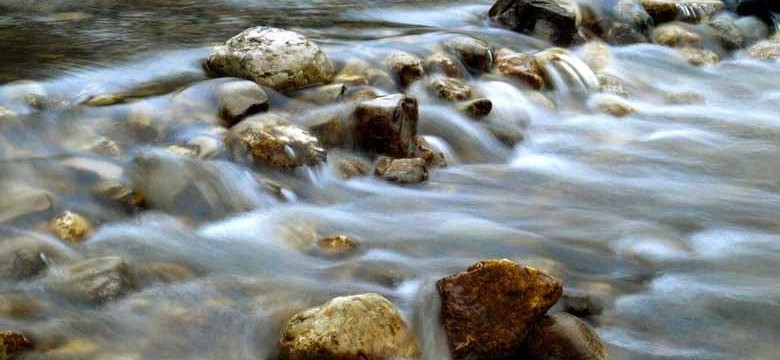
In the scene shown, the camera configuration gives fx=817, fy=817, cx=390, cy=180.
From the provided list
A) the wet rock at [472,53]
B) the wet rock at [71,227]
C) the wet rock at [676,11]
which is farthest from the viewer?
the wet rock at [676,11]

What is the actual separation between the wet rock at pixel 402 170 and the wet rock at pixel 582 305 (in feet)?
5.31

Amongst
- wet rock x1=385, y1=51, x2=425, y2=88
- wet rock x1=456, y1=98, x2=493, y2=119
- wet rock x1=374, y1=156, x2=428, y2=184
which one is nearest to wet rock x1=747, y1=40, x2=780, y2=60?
wet rock x1=456, y1=98, x2=493, y2=119

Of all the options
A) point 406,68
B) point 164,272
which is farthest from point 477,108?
point 164,272

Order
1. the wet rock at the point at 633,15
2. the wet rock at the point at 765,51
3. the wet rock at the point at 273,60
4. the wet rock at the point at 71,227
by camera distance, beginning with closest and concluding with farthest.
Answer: the wet rock at the point at 71,227
the wet rock at the point at 273,60
the wet rock at the point at 633,15
the wet rock at the point at 765,51

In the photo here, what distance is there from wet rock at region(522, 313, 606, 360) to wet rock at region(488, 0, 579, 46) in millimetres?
5386

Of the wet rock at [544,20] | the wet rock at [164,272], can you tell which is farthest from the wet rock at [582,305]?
the wet rock at [544,20]

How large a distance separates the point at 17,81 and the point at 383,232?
117 inches

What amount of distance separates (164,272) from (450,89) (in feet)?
10.7

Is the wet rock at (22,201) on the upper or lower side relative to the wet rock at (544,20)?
lower

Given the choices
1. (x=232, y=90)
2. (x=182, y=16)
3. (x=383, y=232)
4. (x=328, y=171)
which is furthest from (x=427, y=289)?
(x=182, y=16)

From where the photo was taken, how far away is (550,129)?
21.7 ft

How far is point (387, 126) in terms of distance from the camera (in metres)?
5.32

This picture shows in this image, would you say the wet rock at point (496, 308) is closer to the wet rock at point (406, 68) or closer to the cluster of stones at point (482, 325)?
the cluster of stones at point (482, 325)

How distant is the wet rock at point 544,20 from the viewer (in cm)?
827
